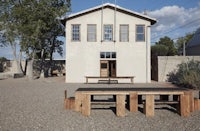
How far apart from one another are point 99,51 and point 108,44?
96 centimetres

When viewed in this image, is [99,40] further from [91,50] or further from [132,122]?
[132,122]

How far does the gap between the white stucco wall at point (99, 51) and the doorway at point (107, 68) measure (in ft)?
1.21

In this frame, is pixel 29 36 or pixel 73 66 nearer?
pixel 73 66

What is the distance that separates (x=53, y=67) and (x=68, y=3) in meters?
9.83

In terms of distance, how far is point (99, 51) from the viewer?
84.6 ft

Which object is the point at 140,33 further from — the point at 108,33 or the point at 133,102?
the point at 133,102

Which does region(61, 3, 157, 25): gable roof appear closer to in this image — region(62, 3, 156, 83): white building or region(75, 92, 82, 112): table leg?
region(62, 3, 156, 83): white building

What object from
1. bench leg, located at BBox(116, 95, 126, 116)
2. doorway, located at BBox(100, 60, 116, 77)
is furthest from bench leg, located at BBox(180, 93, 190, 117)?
doorway, located at BBox(100, 60, 116, 77)

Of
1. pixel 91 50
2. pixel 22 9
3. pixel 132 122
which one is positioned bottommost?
pixel 132 122

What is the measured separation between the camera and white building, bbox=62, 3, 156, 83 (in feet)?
84.0

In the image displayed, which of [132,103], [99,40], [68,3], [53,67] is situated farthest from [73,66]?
[132,103]

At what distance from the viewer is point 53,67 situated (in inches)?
1529

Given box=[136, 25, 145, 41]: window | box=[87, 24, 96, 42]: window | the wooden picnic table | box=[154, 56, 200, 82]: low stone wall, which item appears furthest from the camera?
box=[154, 56, 200, 82]: low stone wall

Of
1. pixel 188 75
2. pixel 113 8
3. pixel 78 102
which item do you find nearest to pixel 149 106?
pixel 78 102
